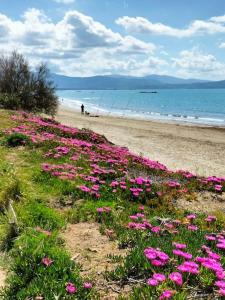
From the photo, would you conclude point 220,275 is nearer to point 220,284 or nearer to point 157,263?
point 220,284

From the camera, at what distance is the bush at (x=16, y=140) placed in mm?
17547

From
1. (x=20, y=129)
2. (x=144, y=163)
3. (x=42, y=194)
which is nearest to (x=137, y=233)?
(x=42, y=194)

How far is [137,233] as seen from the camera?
8.64 m

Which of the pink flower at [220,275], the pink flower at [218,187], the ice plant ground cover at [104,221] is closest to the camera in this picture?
the pink flower at [220,275]

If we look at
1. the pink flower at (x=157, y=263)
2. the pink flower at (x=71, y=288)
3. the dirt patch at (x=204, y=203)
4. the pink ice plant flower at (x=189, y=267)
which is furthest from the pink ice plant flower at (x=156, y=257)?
the dirt patch at (x=204, y=203)

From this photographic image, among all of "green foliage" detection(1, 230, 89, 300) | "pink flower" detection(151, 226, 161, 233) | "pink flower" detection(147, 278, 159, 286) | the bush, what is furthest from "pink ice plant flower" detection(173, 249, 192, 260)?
the bush

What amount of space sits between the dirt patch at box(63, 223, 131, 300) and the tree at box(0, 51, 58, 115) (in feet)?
132

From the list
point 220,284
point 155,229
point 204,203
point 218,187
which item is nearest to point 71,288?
point 220,284

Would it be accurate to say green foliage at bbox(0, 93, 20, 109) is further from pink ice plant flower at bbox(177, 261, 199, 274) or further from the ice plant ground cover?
pink ice plant flower at bbox(177, 261, 199, 274)

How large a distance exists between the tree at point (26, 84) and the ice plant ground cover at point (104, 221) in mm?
32736

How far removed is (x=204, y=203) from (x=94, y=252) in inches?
224

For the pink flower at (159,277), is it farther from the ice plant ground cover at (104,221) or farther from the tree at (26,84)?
the tree at (26,84)

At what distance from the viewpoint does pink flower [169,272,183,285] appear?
6.21m

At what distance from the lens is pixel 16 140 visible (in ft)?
57.8
